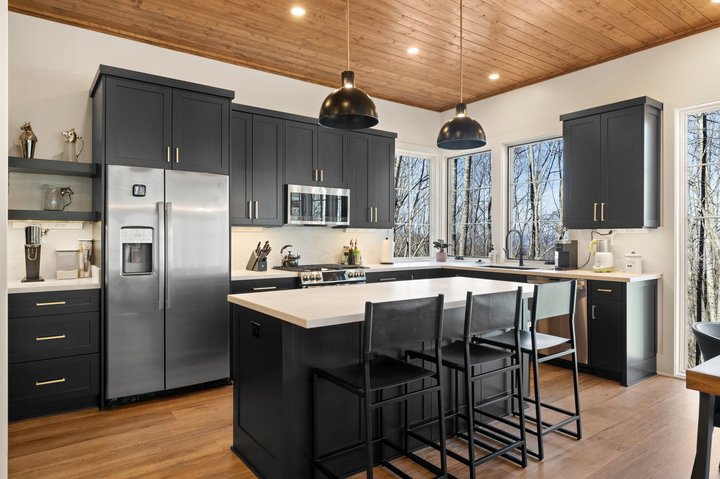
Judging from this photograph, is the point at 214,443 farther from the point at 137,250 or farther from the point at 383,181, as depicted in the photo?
the point at 383,181

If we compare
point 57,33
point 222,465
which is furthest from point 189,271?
point 57,33

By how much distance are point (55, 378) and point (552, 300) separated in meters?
3.48

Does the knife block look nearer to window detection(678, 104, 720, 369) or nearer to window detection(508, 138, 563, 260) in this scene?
window detection(508, 138, 563, 260)

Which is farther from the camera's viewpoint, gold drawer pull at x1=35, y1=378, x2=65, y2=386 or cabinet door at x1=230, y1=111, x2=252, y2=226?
cabinet door at x1=230, y1=111, x2=252, y2=226

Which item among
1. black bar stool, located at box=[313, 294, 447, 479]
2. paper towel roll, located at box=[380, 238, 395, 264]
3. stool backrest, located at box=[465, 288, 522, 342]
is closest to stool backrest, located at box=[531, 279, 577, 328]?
stool backrest, located at box=[465, 288, 522, 342]

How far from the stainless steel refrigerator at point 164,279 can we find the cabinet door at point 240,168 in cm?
45

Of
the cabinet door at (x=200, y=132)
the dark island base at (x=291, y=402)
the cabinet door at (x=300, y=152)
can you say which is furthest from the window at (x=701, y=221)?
the cabinet door at (x=200, y=132)

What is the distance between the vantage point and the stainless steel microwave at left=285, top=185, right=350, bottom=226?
479cm

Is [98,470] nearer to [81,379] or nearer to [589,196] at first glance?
[81,379]

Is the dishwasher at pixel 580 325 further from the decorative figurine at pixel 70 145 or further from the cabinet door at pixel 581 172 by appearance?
the decorative figurine at pixel 70 145

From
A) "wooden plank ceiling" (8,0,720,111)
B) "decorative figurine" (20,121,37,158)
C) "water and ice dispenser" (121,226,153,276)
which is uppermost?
"wooden plank ceiling" (8,0,720,111)

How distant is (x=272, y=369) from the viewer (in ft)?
7.66

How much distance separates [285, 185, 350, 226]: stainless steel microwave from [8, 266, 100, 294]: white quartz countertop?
6.24ft

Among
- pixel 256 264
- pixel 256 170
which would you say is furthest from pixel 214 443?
pixel 256 170
